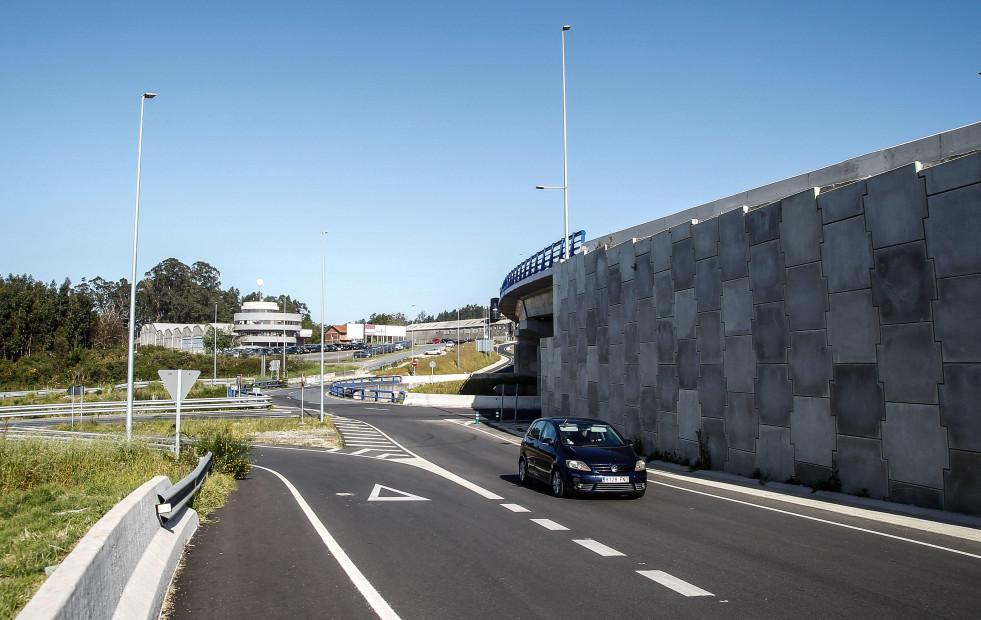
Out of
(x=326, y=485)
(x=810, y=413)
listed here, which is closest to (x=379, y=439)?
(x=326, y=485)

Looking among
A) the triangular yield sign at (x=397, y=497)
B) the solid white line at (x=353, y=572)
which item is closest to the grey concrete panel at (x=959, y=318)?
the triangular yield sign at (x=397, y=497)

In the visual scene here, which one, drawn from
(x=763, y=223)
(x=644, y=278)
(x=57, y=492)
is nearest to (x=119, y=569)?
(x=57, y=492)

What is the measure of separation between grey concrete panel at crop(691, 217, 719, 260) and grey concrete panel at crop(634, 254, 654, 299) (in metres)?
2.85

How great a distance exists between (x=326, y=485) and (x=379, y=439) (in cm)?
1619

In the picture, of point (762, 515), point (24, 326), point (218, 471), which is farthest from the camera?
point (24, 326)

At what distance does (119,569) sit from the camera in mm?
5488

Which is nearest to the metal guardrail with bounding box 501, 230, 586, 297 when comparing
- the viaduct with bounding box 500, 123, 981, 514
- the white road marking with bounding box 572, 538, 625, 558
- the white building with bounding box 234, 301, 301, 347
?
the viaduct with bounding box 500, 123, 981, 514

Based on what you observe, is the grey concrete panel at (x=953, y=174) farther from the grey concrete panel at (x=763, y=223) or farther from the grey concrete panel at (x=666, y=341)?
the grey concrete panel at (x=666, y=341)

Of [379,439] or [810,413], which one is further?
[379,439]

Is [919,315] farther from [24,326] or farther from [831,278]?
[24,326]

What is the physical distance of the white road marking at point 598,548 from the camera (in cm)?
905

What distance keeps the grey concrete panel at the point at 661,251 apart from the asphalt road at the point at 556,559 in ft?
28.1

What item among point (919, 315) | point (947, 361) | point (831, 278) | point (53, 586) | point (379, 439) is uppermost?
point (831, 278)

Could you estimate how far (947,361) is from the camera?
41.0 feet
